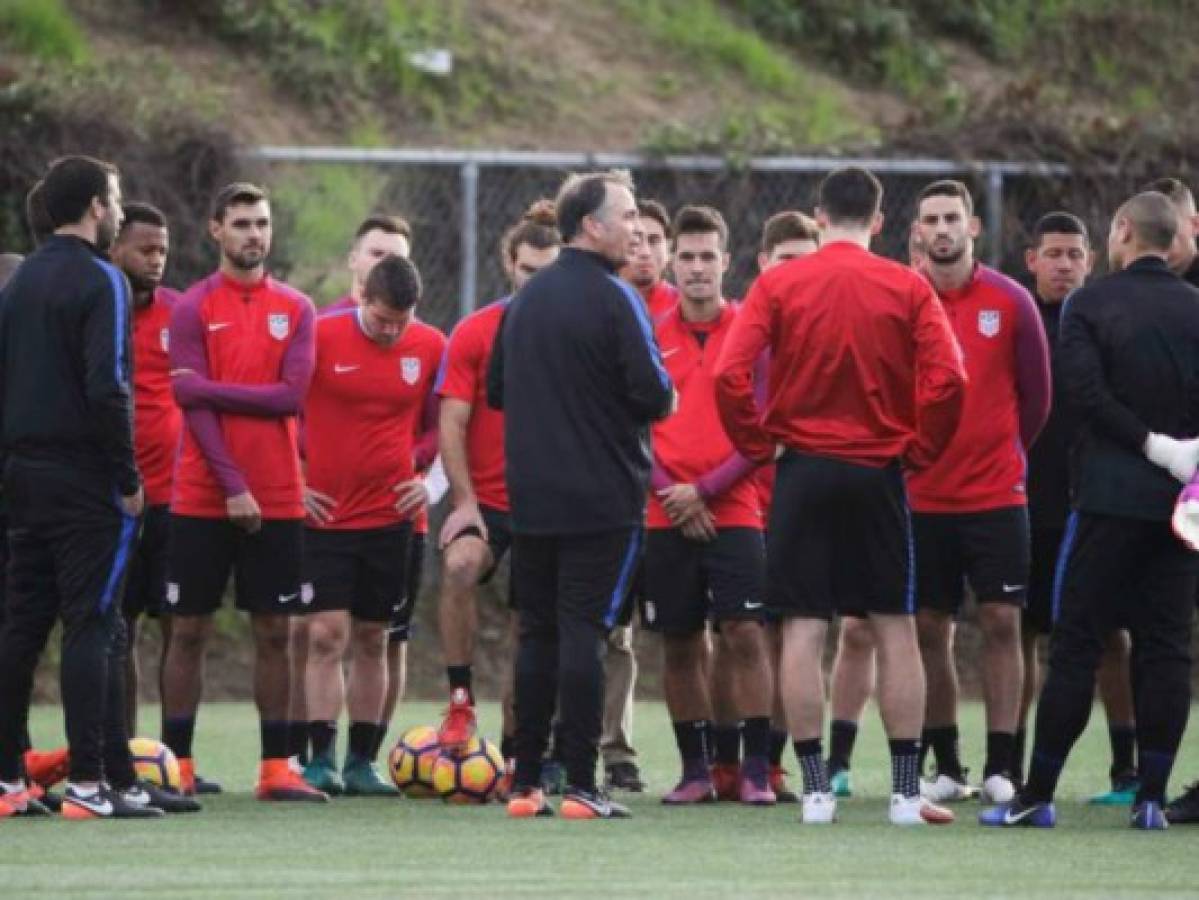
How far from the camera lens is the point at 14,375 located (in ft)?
35.9

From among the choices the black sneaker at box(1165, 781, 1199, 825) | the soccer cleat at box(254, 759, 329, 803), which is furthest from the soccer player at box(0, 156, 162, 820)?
the black sneaker at box(1165, 781, 1199, 825)

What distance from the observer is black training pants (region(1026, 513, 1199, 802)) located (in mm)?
10773

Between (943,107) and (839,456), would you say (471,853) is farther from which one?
(943,107)

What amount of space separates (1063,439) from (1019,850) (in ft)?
12.1

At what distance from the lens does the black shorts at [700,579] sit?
12242 mm

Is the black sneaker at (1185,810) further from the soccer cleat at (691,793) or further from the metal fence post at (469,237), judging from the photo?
the metal fence post at (469,237)

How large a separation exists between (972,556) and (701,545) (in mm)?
1149

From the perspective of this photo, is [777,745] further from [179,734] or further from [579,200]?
[579,200]

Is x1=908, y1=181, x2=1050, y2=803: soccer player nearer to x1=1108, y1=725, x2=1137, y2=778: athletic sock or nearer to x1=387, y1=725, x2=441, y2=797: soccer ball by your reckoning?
x1=1108, y1=725, x2=1137, y2=778: athletic sock

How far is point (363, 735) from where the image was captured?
13016 millimetres

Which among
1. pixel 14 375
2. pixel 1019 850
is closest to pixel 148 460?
pixel 14 375

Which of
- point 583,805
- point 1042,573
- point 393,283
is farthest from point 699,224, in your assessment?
point 583,805

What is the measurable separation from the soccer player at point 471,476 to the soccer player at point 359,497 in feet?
1.10

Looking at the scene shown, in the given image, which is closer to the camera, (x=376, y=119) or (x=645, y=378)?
(x=645, y=378)
